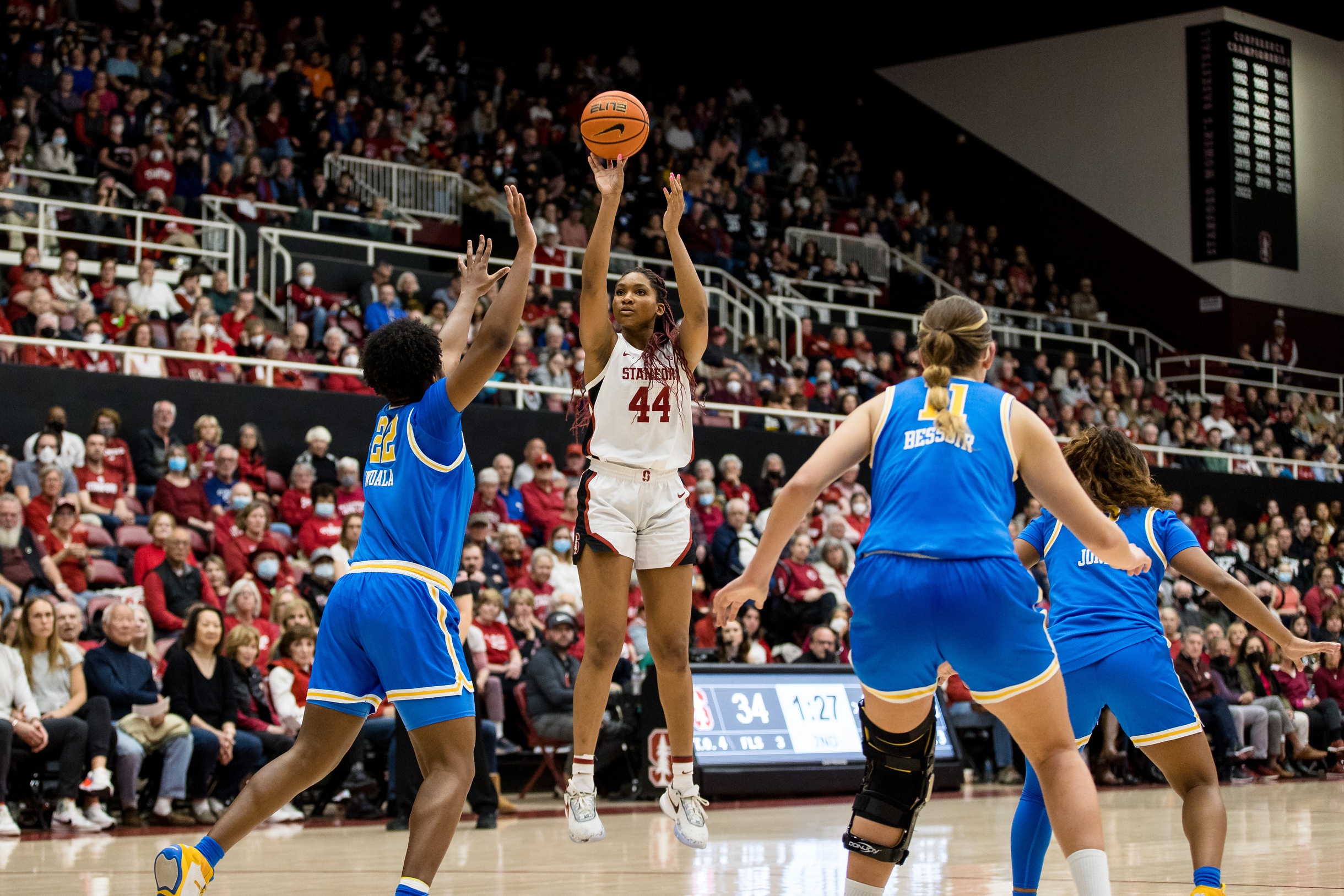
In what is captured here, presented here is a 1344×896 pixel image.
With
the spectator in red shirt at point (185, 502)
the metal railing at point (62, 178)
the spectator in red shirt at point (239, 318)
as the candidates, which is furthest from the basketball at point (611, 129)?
the metal railing at point (62, 178)

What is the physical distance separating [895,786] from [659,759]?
292 inches

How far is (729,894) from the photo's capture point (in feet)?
21.9

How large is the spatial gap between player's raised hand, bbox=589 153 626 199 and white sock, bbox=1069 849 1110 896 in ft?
9.55

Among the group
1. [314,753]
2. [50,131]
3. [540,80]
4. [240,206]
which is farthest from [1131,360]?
[314,753]

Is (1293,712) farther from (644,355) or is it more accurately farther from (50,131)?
(50,131)

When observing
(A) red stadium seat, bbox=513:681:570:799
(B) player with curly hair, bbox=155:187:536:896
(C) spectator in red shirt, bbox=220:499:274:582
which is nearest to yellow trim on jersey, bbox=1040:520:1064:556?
(B) player with curly hair, bbox=155:187:536:896

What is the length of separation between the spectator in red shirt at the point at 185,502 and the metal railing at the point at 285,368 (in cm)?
123

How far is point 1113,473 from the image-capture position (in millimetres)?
5684

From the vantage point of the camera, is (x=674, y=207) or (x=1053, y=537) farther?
(x=674, y=207)

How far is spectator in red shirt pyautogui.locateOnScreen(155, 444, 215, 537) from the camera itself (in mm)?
12250

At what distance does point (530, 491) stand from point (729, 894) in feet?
25.8

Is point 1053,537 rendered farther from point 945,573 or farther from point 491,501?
point 491,501

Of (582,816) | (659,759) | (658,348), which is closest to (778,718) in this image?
(659,759)

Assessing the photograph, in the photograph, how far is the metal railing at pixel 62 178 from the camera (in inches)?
611
